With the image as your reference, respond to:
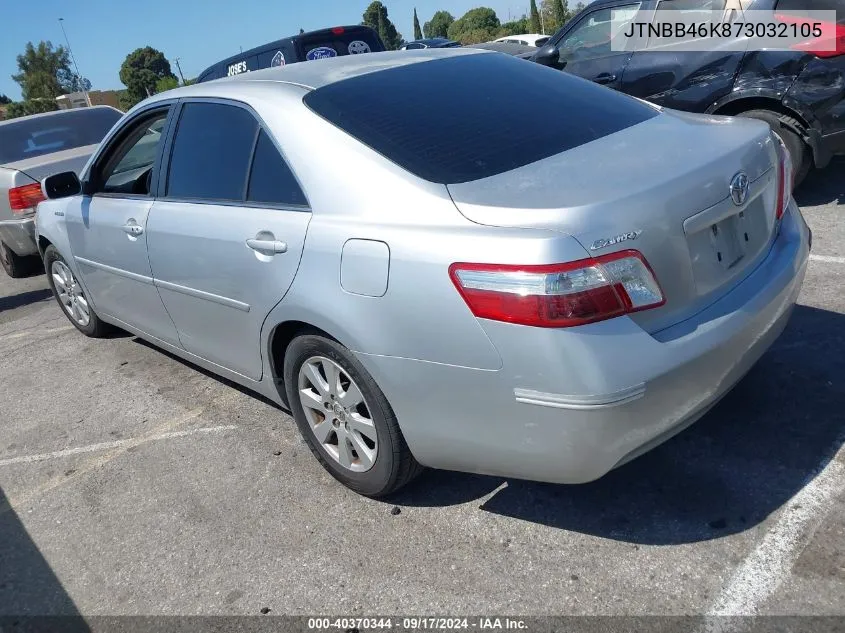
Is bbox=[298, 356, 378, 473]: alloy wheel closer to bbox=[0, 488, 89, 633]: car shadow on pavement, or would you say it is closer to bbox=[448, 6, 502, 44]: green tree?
bbox=[0, 488, 89, 633]: car shadow on pavement

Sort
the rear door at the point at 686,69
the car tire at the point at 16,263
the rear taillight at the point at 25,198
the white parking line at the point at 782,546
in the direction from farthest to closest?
the car tire at the point at 16,263
the rear taillight at the point at 25,198
the rear door at the point at 686,69
the white parking line at the point at 782,546

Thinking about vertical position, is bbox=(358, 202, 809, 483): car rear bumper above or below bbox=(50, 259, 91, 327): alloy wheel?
above

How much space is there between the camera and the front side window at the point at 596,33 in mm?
6762

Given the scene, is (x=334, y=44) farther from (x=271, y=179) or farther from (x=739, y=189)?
(x=739, y=189)

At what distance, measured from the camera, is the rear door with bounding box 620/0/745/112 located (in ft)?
19.4

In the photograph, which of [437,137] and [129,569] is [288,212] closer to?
[437,137]

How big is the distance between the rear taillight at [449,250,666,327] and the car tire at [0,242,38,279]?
6980mm

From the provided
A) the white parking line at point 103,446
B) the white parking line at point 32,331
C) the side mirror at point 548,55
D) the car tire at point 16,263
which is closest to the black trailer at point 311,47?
the side mirror at point 548,55

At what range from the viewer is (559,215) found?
227 centimetres

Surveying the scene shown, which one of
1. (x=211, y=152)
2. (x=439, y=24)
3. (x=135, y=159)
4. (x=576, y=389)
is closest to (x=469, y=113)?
(x=211, y=152)

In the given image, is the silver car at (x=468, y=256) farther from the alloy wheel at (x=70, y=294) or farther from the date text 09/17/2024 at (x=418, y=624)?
the alloy wheel at (x=70, y=294)

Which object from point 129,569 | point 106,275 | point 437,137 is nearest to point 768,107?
point 437,137

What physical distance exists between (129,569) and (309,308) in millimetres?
1242

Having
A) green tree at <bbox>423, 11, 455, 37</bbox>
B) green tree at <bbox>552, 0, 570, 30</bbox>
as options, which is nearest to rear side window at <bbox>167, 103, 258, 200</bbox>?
green tree at <bbox>552, 0, 570, 30</bbox>
